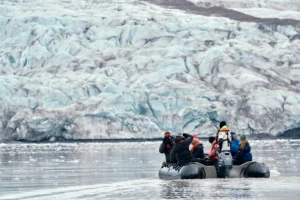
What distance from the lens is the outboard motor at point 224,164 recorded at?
13.9 meters

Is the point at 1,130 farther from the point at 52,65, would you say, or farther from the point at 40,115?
the point at 52,65

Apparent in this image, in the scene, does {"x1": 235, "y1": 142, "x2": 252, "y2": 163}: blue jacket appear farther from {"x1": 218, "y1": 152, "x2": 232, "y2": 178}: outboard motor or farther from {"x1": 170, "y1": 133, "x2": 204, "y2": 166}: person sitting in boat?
{"x1": 170, "y1": 133, "x2": 204, "y2": 166}: person sitting in boat

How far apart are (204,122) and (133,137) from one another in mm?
3180

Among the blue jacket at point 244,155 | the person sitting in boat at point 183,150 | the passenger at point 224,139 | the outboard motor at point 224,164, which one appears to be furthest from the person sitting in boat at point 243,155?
the person sitting in boat at point 183,150

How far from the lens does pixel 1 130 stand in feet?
122

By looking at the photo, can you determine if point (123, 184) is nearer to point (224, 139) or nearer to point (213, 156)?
point (213, 156)

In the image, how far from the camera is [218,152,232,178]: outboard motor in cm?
1395

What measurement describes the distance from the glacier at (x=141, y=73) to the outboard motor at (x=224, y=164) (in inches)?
858

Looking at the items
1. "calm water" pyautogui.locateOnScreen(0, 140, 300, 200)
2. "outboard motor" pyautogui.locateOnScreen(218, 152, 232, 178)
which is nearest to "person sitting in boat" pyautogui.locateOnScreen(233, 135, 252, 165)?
"outboard motor" pyautogui.locateOnScreen(218, 152, 232, 178)

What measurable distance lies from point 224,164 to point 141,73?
26511 mm

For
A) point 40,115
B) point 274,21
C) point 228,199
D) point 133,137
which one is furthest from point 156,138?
point 228,199

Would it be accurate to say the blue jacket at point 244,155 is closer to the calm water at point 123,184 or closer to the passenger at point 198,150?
the calm water at point 123,184

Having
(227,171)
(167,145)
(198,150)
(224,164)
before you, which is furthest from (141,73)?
(224,164)

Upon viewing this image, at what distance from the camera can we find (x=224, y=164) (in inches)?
552
